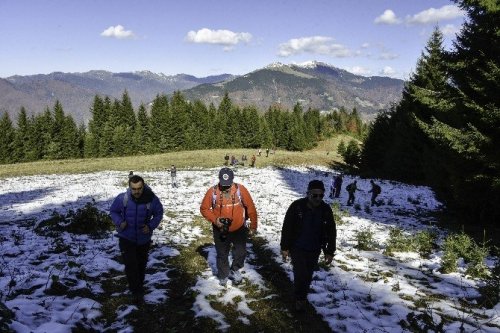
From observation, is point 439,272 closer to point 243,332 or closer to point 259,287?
point 259,287

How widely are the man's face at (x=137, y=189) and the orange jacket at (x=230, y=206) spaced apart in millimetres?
1259

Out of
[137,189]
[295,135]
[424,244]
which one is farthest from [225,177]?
[295,135]

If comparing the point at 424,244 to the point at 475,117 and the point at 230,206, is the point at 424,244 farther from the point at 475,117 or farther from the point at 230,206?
the point at 230,206

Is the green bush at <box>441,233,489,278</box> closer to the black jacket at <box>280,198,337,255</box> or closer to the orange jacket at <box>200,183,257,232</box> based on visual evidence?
the black jacket at <box>280,198,337,255</box>

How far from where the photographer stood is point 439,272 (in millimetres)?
9609

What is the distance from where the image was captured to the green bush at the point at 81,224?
13.0m

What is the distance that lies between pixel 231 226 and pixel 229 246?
0.69m

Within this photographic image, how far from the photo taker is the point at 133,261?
725cm

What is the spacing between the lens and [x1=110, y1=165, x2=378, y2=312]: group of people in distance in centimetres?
663

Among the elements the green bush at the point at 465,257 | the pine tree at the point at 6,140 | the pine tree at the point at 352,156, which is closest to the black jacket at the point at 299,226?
the green bush at the point at 465,257

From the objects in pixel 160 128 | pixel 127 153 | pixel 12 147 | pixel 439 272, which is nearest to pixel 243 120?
pixel 160 128

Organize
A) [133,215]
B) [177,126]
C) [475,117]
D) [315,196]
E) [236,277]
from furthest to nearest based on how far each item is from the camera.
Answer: [177,126] < [475,117] < [236,277] < [133,215] < [315,196]

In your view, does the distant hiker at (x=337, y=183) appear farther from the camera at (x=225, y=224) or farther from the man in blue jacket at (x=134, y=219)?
the man in blue jacket at (x=134, y=219)

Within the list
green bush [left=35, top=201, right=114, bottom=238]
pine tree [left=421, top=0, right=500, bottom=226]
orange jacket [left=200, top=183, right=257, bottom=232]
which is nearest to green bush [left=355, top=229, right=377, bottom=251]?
pine tree [left=421, top=0, right=500, bottom=226]
